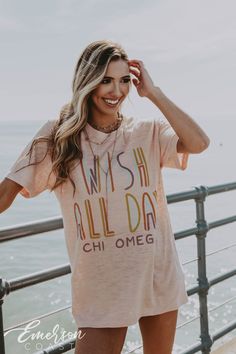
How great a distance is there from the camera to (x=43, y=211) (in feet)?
111

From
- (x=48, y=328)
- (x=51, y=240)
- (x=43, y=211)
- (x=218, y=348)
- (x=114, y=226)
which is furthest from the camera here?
(x=43, y=211)

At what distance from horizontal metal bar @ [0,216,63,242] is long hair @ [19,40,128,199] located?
0.78ft

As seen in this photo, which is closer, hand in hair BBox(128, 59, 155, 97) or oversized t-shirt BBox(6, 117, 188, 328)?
oversized t-shirt BBox(6, 117, 188, 328)

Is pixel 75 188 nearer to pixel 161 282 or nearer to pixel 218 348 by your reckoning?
pixel 161 282

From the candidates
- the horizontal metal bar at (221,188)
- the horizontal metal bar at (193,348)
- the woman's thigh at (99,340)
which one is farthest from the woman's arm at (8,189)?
the horizontal metal bar at (193,348)

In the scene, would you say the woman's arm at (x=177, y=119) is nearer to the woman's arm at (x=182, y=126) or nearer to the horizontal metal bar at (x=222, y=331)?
the woman's arm at (x=182, y=126)

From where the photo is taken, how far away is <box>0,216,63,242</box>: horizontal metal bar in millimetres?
2111

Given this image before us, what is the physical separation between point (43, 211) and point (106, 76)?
106 feet

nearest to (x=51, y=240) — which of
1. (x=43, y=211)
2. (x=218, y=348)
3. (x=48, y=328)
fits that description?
(x=43, y=211)

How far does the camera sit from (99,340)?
6.59ft

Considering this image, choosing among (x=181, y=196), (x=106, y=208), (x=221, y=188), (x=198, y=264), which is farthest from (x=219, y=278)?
(x=106, y=208)

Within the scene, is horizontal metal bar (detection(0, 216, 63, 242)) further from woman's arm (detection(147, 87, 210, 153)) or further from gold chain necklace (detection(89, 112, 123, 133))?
woman's arm (detection(147, 87, 210, 153))

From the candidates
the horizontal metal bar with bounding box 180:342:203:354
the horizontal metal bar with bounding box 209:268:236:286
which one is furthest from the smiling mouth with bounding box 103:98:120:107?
the horizontal metal bar with bounding box 180:342:203:354

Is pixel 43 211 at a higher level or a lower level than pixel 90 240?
lower
